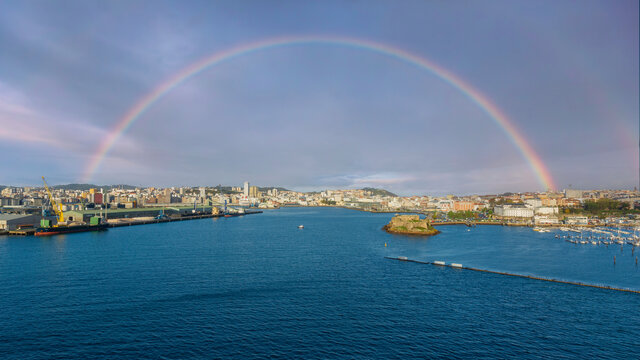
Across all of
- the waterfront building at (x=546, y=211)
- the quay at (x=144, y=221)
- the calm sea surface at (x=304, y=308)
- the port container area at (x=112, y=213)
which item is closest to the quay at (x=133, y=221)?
the quay at (x=144, y=221)

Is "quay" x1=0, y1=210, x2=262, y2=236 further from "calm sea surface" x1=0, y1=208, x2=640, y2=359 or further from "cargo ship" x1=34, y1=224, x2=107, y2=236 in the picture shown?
"calm sea surface" x1=0, y1=208, x2=640, y2=359

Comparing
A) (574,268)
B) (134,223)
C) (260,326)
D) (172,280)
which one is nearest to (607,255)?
(574,268)

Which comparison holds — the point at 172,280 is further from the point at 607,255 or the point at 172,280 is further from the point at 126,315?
the point at 607,255

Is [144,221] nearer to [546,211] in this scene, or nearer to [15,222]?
[15,222]

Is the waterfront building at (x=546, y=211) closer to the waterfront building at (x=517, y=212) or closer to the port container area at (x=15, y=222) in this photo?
the waterfront building at (x=517, y=212)

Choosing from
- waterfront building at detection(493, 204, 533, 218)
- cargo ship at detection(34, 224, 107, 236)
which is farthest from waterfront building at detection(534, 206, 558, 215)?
cargo ship at detection(34, 224, 107, 236)
